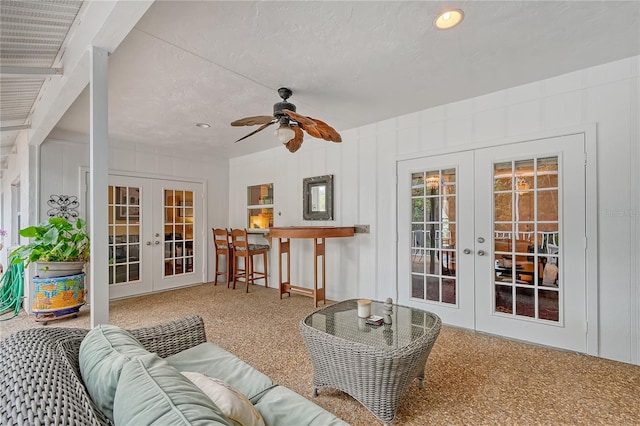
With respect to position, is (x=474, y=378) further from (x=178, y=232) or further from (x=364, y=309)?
(x=178, y=232)

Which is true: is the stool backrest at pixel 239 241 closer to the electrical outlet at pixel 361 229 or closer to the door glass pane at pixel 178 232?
the door glass pane at pixel 178 232

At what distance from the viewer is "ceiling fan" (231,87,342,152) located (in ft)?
8.63

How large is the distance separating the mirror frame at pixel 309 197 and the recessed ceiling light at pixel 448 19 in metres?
2.68

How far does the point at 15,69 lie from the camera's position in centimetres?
219

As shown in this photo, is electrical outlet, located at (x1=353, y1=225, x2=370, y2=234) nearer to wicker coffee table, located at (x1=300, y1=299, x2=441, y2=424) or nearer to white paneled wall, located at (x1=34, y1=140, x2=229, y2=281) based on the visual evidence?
wicker coffee table, located at (x1=300, y1=299, x2=441, y2=424)

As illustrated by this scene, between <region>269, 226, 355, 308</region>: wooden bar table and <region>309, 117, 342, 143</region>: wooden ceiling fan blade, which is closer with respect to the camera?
<region>309, 117, 342, 143</region>: wooden ceiling fan blade

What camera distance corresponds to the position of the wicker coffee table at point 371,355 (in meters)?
1.70

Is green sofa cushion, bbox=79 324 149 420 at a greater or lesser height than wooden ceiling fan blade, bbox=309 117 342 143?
lesser

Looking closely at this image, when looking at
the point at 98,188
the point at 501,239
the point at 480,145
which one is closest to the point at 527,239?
the point at 501,239

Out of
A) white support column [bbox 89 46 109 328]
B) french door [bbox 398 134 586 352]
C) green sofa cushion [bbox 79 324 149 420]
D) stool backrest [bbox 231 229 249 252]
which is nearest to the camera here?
green sofa cushion [bbox 79 324 149 420]

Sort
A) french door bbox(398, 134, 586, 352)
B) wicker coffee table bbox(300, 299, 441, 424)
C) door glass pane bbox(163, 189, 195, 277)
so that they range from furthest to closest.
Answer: door glass pane bbox(163, 189, 195, 277), french door bbox(398, 134, 586, 352), wicker coffee table bbox(300, 299, 441, 424)

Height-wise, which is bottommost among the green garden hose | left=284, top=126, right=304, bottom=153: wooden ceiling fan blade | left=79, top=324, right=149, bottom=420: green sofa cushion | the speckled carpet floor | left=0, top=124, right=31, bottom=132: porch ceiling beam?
the speckled carpet floor

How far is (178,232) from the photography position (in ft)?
18.0

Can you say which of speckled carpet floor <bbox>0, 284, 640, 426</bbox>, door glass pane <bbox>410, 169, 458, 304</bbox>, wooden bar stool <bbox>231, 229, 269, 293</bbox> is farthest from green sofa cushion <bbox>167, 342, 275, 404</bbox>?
wooden bar stool <bbox>231, 229, 269, 293</bbox>
